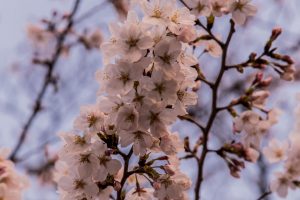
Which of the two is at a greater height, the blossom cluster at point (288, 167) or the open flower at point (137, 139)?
the open flower at point (137, 139)

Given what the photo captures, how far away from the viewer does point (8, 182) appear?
2461 millimetres

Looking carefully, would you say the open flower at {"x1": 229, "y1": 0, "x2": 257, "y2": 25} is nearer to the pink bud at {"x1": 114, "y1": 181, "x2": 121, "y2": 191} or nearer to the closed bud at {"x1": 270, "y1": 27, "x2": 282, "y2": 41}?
the closed bud at {"x1": 270, "y1": 27, "x2": 282, "y2": 41}

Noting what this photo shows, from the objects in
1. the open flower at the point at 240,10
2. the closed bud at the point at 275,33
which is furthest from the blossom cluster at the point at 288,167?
the open flower at the point at 240,10

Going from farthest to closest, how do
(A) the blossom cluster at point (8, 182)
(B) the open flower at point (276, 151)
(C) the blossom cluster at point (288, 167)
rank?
(B) the open flower at point (276, 151)
(C) the blossom cluster at point (288, 167)
(A) the blossom cluster at point (8, 182)

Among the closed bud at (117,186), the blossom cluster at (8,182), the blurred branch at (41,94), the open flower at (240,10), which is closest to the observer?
the closed bud at (117,186)

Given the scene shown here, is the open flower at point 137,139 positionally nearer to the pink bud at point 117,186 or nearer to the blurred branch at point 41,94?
the pink bud at point 117,186

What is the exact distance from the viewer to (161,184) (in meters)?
1.83

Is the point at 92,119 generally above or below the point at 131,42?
below

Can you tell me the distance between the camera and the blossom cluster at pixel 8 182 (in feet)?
7.82

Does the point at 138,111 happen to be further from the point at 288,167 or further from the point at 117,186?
the point at 288,167

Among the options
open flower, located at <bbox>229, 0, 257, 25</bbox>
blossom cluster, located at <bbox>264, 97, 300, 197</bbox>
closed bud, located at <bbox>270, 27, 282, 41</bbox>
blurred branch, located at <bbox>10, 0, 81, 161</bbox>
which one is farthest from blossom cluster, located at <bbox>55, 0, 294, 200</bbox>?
blurred branch, located at <bbox>10, 0, 81, 161</bbox>

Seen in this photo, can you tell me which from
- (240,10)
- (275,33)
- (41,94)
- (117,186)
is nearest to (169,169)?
(117,186)

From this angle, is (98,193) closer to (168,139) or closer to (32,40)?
(168,139)

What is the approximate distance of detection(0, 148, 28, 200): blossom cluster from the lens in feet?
7.82
